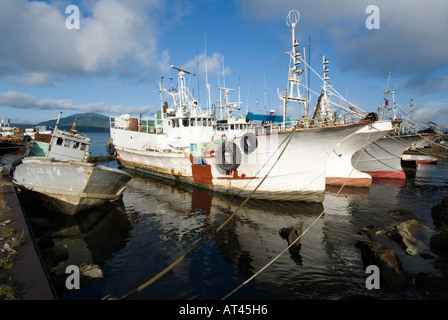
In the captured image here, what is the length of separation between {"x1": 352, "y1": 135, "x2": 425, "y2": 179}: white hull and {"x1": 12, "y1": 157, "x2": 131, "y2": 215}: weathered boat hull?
25.7m

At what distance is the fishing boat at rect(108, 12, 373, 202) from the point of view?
14.9m

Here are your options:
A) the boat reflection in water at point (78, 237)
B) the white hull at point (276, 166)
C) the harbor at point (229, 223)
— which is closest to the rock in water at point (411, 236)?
the harbor at point (229, 223)

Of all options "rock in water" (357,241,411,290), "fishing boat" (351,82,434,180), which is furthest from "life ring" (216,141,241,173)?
"fishing boat" (351,82,434,180)

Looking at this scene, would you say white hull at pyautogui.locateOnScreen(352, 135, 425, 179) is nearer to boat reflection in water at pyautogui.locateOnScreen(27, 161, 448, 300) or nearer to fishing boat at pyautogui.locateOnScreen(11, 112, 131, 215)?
boat reflection in water at pyautogui.locateOnScreen(27, 161, 448, 300)

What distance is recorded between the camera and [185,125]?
25047mm

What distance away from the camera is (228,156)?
17.6 m

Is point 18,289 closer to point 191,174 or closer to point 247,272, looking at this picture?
point 247,272

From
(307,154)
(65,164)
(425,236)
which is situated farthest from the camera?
(307,154)

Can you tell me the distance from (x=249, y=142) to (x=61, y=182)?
11.6 metres

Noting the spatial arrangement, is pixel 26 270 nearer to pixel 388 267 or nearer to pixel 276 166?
pixel 388 267

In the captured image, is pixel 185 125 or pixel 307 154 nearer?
pixel 307 154

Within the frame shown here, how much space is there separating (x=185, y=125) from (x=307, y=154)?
1424 centimetres

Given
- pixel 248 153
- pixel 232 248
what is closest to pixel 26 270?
pixel 232 248
